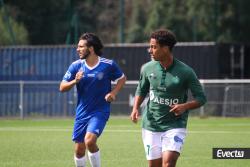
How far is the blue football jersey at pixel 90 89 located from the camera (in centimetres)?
1288

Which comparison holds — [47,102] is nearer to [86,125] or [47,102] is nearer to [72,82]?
[86,125]

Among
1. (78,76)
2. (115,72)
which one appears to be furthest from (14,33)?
(78,76)

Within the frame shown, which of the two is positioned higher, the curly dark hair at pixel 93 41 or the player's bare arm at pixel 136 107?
the curly dark hair at pixel 93 41

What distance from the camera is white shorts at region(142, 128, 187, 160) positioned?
10.5 meters

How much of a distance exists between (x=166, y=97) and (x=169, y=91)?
0.29ft

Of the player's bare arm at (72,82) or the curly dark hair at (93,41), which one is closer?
the player's bare arm at (72,82)

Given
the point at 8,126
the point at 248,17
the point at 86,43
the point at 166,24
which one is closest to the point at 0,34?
the point at 166,24

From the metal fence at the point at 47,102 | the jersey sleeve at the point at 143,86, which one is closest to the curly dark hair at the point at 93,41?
the jersey sleeve at the point at 143,86

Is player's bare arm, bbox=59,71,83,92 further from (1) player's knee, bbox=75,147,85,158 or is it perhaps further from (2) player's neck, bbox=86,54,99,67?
(1) player's knee, bbox=75,147,85,158

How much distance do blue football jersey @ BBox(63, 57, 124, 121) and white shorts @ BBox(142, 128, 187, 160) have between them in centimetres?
238

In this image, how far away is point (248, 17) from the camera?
59.3m

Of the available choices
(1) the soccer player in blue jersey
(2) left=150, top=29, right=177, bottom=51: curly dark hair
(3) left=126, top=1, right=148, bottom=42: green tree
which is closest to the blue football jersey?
(1) the soccer player in blue jersey

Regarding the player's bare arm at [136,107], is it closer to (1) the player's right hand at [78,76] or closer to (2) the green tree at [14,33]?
(1) the player's right hand at [78,76]

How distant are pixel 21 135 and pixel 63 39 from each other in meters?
38.5
